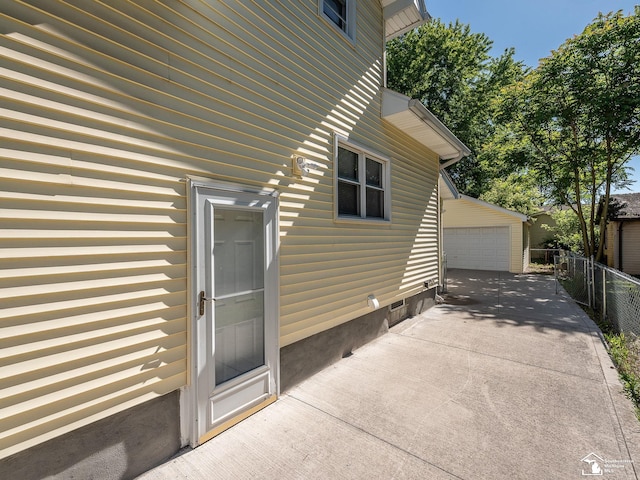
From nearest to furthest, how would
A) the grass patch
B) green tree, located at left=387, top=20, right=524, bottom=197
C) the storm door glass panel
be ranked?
the storm door glass panel
the grass patch
green tree, located at left=387, top=20, right=524, bottom=197

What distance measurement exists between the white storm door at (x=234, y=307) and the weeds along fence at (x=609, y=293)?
5027 mm

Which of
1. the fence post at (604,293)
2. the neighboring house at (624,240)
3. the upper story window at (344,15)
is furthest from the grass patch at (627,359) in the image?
the neighboring house at (624,240)

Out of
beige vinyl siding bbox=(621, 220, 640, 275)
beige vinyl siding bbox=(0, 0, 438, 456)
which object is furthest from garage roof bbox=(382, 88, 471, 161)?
beige vinyl siding bbox=(621, 220, 640, 275)

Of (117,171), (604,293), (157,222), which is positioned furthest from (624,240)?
(117,171)

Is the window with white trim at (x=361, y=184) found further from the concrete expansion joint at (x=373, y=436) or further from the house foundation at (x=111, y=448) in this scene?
the house foundation at (x=111, y=448)

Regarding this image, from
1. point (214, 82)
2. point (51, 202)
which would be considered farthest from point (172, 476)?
point (214, 82)

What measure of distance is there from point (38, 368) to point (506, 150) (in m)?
15.3

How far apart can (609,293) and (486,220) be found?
860cm

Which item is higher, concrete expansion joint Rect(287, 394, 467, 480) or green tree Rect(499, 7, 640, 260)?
green tree Rect(499, 7, 640, 260)

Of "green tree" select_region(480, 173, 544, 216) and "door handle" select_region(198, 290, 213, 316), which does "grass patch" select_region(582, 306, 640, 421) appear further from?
"green tree" select_region(480, 173, 544, 216)

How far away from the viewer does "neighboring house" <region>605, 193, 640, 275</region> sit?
1386cm

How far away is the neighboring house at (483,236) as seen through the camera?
1348cm

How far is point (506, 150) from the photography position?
41.3 feet

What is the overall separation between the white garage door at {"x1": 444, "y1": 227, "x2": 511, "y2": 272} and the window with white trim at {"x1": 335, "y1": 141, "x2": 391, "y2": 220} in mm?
11127
